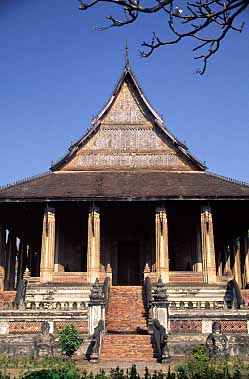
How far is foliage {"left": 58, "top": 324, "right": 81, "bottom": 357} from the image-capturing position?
15570mm

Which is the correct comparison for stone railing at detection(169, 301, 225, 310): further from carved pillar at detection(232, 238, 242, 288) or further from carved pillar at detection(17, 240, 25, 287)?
carved pillar at detection(17, 240, 25, 287)

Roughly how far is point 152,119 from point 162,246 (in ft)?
31.8

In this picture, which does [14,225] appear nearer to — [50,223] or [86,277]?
[50,223]

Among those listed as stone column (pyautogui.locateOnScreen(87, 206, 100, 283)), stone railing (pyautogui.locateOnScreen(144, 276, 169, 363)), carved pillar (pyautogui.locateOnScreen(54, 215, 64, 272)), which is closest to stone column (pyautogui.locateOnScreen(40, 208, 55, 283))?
stone column (pyautogui.locateOnScreen(87, 206, 100, 283))

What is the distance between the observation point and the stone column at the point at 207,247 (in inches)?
930

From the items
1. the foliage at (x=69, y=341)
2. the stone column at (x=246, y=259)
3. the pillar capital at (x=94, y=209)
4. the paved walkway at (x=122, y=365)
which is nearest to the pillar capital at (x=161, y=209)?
the pillar capital at (x=94, y=209)

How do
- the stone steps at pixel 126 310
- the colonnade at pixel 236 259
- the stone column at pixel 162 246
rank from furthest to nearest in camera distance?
the colonnade at pixel 236 259
the stone column at pixel 162 246
the stone steps at pixel 126 310

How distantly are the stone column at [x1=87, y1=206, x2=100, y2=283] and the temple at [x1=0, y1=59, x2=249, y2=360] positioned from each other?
5 centimetres

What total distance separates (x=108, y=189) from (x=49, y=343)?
1060cm

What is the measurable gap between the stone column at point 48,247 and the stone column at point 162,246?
202 inches

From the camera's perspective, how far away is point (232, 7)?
646 centimetres

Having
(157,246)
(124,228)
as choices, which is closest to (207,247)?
(157,246)

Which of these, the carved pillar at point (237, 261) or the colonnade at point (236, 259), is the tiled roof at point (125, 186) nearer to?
the colonnade at point (236, 259)

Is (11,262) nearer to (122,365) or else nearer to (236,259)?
(236,259)
